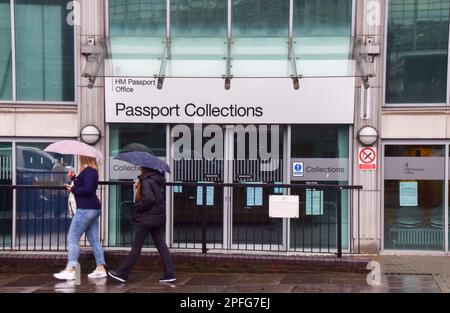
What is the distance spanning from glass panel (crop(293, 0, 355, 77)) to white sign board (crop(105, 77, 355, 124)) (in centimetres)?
33

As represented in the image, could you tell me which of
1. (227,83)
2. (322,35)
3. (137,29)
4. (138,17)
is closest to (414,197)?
(322,35)

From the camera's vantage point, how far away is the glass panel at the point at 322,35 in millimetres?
12398

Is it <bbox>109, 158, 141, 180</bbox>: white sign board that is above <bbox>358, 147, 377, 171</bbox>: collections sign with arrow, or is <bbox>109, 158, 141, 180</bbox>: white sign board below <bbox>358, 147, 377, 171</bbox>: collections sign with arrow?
below

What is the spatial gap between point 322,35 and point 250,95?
69.5 inches

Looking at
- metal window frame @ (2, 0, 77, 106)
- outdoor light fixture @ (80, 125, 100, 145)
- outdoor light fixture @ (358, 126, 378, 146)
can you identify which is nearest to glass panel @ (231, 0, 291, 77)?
outdoor light fixture @ (358, 126, 378, 146)

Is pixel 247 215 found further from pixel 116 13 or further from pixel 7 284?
pixel 116 13

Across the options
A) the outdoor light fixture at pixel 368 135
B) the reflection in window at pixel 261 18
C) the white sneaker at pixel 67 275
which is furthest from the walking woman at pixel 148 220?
the reflection in window at pixel 261 18

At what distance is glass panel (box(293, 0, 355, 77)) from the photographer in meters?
Answer: 12.4

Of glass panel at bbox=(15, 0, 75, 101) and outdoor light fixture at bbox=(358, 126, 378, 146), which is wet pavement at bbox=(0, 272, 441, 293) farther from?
glass panel at bbox=(15, 0, 75, 101)

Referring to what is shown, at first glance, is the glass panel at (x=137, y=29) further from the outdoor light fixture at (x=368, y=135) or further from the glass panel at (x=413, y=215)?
the glass panel at (x=413, y=215)

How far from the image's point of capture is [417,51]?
1232 cm

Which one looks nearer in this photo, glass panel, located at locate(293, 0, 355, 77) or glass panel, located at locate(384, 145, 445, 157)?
glass panel, located at locate(384, 145, 445, 157)

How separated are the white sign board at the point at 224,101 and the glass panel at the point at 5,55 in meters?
1.98
